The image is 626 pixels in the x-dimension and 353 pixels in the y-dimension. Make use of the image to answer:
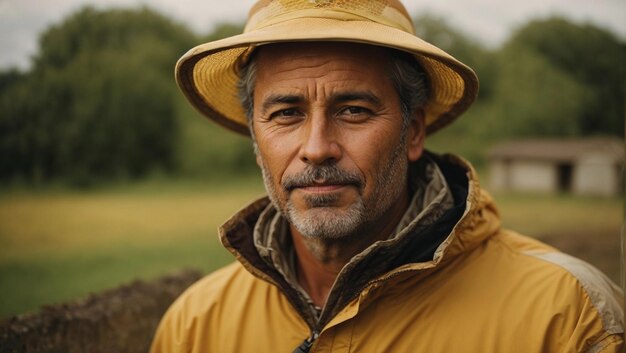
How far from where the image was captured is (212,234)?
49.8ft

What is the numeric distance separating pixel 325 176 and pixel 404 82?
0.59 metres

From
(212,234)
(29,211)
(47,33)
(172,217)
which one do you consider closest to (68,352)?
(47,33)

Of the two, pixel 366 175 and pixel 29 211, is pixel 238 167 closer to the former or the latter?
pixel 29 211

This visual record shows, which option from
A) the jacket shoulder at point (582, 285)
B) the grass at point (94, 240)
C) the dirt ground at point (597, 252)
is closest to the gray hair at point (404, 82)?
the jacket shoulder at point (582, 285)

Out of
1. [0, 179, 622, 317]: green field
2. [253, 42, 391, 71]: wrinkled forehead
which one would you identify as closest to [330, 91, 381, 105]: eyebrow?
[253, 42, 391, 71]: wrinkled forehead

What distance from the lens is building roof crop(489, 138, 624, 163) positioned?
20337 mm

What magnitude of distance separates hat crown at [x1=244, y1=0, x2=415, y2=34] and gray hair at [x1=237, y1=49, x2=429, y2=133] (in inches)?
5.4

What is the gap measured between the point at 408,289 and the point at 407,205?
531 mm

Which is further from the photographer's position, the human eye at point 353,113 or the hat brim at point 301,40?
the human eye at point 353,113

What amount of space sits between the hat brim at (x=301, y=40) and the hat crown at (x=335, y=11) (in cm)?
5

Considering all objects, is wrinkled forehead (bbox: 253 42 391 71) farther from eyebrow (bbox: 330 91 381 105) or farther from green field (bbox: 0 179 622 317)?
green field (bbox: 0 179 622 317)

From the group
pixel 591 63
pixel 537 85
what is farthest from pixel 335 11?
pixel 537 85

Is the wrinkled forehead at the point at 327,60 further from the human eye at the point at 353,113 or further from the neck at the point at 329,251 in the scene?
the neck at the point at 329,251

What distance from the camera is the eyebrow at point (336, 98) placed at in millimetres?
1941
